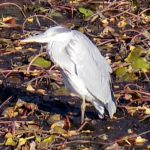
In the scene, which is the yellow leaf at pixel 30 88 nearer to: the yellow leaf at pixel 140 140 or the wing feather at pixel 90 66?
the wing feather at pixel 90 66

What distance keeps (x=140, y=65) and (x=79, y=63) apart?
3.77 feet

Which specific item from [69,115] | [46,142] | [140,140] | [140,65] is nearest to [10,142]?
[46,142]

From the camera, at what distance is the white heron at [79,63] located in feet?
19.6

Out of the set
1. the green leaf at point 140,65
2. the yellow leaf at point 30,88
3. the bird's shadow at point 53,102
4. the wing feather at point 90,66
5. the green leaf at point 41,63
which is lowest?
the bird's shadow at point 53,102

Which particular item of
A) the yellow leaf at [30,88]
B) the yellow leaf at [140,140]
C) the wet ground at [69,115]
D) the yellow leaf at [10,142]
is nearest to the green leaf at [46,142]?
the wet ground at [69,115]

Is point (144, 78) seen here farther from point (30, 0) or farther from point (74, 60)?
point (30, 0)

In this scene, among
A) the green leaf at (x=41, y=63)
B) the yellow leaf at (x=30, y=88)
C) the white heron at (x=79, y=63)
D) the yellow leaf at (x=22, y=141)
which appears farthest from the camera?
the green leaf at (x=41, y=63)

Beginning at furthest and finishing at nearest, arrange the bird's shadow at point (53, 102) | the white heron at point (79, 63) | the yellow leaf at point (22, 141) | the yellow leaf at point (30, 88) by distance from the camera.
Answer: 1. the yellow leaf at point (30, 88)
2. the bird's shadow at point (53, 102)
3. the white heron at point (79, 63)
4. the yellow leaf at point (22, 141)

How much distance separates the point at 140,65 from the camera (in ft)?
23.1

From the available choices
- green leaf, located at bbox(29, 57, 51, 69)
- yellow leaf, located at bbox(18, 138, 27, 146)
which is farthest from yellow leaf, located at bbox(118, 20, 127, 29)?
yellow leaf, located at bbox(18, 138, 27, 146)

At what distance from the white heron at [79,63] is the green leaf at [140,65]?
32.8 inches

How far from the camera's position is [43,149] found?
5.81m

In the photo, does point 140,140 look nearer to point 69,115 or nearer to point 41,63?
point 69,115

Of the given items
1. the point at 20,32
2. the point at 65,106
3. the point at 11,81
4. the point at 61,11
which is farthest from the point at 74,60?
the point at 61,11
